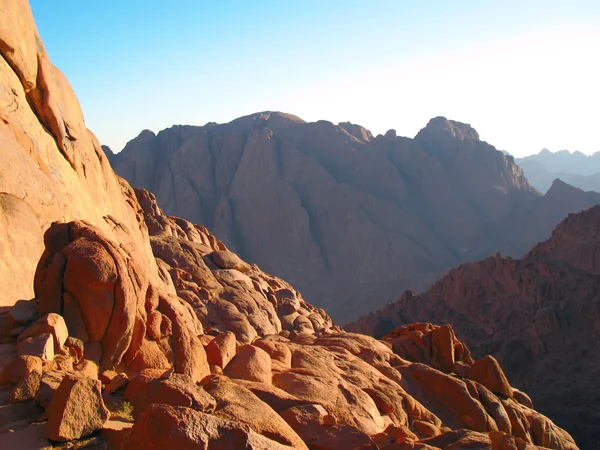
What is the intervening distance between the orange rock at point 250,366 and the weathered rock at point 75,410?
5.51 m

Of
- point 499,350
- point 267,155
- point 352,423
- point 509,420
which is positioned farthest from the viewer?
point 267,155

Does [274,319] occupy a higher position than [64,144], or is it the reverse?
[64,144]

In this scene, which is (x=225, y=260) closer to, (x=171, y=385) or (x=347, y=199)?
(x=171, y=385)

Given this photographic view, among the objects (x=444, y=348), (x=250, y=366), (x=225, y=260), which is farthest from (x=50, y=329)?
(x=225, y=260)

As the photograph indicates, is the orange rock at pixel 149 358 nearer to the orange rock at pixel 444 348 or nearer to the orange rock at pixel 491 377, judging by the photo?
the orange rock at pixel 491 377

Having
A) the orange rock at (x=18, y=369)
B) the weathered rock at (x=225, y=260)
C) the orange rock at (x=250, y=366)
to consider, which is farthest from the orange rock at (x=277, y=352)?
the weathered rock at (x=225, y=260)

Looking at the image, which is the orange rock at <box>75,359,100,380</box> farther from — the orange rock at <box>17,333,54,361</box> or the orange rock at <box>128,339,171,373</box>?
the orange rock at <box>128,339,171,373</box>

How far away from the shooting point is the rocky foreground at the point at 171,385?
738 centimetres

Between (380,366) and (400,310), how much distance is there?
3485 centimetres

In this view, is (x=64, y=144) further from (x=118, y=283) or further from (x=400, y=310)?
(x=400, y=310)

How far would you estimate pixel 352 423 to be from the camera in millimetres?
11789

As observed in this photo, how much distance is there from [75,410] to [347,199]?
79.6 m

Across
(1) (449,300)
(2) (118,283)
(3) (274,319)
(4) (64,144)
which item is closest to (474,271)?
(1) (449,300)

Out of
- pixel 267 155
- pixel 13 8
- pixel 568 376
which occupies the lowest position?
pixel 568 376
